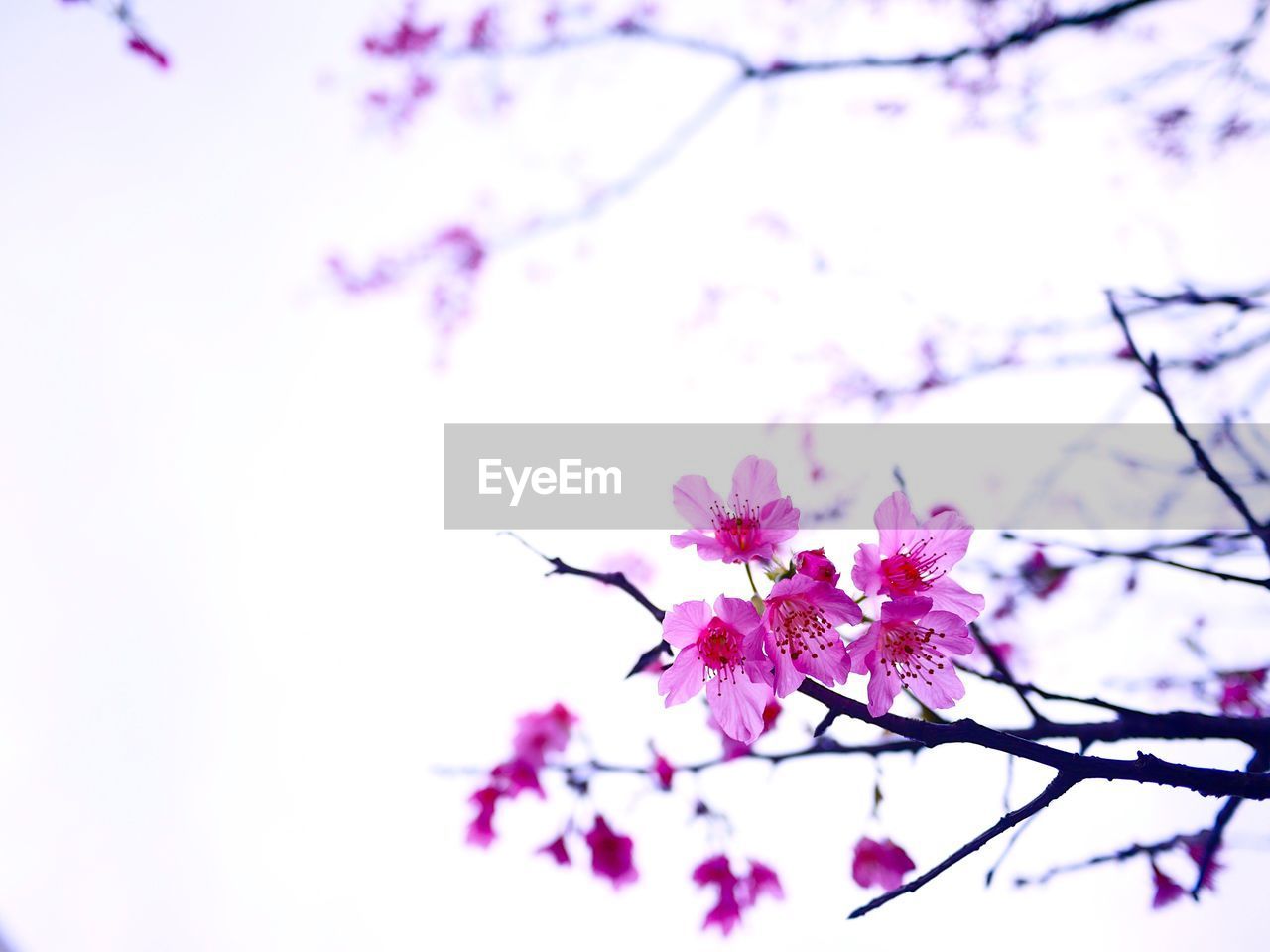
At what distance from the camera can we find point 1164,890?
5.62 feet

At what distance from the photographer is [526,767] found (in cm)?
237

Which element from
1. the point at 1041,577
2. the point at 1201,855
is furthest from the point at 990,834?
the point at 1041,577

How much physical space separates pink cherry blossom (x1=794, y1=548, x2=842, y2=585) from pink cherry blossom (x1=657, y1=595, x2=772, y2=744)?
0.10 m

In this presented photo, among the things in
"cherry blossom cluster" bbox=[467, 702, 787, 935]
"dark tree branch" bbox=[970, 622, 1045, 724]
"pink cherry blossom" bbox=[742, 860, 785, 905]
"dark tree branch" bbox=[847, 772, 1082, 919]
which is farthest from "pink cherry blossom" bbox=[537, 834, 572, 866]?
"dark tree branch" bbox=[847, 772, 1082, 919]

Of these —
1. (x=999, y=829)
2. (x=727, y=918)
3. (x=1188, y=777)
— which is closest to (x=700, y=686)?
(x=999, y=829)

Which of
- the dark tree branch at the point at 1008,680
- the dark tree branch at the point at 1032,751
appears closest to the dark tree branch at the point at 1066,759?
the dark tree branch at the point at 1032,751

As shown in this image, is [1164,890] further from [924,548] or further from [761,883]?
[924,548]

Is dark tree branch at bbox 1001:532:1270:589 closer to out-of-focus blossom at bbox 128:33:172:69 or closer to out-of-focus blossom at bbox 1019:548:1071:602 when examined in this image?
out-of-focus blossom at bbox 1019:548:1071:602

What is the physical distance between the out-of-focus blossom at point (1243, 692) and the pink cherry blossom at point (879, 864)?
5.06 ft

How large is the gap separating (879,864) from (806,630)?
1.13m

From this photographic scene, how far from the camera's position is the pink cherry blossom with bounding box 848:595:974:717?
0.78 meters

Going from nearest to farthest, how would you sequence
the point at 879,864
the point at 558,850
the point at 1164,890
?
the point at 879,864 → the point at 1164,890 → the point at 558,850

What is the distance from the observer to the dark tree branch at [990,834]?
68 centimetres

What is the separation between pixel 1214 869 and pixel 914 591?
1700mm
